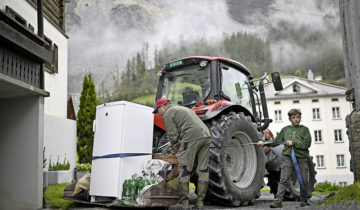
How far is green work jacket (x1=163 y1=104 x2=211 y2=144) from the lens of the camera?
5023mm

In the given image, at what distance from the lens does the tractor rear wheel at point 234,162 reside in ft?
17.0

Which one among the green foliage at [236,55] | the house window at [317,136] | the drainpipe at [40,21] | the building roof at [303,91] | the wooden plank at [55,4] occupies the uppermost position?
the green foliage at [236,55]

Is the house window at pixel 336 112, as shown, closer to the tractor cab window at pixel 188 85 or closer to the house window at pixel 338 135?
the house window at pixel 338 135

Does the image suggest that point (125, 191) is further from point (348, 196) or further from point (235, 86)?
point (235, 86)

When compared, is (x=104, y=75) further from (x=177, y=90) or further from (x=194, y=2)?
(x=177, y=90)

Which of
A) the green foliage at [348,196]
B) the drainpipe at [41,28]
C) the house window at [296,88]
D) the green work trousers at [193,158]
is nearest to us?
the green foliage at [348,196]

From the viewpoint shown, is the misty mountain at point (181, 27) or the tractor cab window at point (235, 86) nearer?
the tractor cab window at point (235, 86)

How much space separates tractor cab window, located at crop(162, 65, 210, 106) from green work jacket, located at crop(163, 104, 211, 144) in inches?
48.3

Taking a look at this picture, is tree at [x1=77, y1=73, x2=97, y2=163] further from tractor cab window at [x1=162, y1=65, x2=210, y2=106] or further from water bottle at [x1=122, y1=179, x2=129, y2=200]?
water bottle at [x1=122, y1=179, x2=129, y2=200]

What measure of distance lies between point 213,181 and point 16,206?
124 inches

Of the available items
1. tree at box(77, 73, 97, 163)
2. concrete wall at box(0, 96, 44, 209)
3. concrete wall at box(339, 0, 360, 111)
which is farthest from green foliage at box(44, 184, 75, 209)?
tree at box(77, 73, 97, 163)

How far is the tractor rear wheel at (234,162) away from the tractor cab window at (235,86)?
0.68 meters

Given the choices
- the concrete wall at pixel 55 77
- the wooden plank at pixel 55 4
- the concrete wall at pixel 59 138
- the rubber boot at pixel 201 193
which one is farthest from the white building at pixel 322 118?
the rubber boot at pixel 201 193

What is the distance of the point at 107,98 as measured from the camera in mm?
89875
